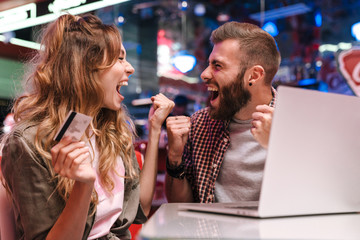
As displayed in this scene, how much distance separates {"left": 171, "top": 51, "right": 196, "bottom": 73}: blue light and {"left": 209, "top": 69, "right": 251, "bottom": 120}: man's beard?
6633 millimetres

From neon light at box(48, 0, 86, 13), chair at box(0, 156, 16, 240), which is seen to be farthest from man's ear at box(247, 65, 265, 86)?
neon light at box(48, 0, 86, 13)

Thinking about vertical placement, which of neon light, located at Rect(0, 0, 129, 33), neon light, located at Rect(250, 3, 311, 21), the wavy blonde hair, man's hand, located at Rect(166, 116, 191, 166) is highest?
neon light, located at Rect(250, 3, 311, 21)

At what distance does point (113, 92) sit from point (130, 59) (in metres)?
5.84

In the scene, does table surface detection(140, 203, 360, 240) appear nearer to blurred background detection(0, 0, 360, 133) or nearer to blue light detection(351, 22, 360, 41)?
blurred background detection(0, 0, 360, 133)

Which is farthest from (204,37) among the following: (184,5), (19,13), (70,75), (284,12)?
(70,75)

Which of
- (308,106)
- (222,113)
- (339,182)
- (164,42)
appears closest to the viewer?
(308,106)

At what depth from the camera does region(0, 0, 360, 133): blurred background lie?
6.59 meters

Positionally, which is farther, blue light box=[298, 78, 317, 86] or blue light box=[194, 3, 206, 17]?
blue light box=[194, 3, 206, 17]

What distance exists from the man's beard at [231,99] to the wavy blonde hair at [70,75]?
606 millimetres

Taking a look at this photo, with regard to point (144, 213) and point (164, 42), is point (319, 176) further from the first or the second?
point (164, 42)

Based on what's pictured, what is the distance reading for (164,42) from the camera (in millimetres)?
8398

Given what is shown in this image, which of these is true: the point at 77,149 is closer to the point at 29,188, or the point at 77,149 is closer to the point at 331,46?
the point at 29,188

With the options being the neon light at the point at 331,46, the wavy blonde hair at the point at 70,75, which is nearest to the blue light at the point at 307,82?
the neon light at the point at 331,46

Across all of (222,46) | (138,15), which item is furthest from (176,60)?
(222,46)
